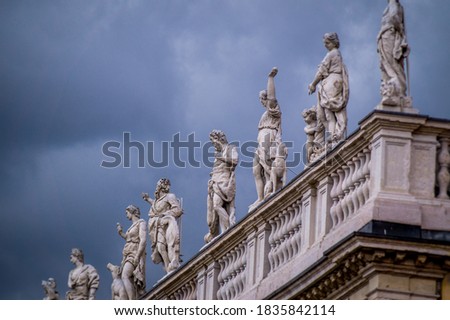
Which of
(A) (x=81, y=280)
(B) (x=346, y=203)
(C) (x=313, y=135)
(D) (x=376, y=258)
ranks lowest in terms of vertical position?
(D) (x=376, y=258)

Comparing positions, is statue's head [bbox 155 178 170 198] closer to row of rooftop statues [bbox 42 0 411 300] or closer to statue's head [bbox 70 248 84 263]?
row of rooftop statues [bbox 42 0 411 300]

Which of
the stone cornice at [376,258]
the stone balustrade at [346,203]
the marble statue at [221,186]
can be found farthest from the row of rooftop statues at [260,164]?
the stone cornice at [376,258]

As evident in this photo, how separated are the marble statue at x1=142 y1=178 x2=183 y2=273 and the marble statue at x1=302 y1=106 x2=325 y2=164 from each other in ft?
26.4

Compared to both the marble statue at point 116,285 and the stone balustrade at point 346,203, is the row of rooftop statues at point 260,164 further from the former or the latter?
the stone balustrade at point 346,203

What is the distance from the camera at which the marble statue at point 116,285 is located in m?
53.1

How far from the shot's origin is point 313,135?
4381 cm

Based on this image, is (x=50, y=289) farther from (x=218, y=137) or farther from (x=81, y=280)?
(x=218, y=137)

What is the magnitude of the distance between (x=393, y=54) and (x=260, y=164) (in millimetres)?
6628

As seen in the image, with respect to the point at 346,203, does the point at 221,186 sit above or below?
above

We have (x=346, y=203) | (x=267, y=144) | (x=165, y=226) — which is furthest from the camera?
(x=165, y=226)

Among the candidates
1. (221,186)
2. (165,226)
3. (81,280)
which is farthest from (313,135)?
(81,280)

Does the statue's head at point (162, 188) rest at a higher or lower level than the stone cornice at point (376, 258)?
higher
